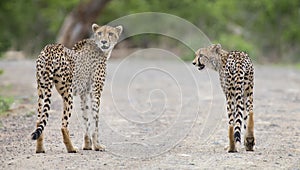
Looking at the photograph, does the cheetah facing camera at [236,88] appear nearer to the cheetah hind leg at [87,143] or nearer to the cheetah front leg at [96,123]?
the cheetah front leg at [96,123]

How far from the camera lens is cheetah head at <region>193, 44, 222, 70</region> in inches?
359

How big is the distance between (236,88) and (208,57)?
71 cm

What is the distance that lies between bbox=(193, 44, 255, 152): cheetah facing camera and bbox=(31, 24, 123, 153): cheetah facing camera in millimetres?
1410

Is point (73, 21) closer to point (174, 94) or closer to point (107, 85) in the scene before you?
point (107, 85)

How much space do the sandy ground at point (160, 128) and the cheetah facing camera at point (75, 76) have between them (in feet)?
1.07

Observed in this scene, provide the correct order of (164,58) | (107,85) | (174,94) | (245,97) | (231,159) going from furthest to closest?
1. (164,58)
2. (107,85)
3. (174,94)
4. (245,97)
5. (231,159)

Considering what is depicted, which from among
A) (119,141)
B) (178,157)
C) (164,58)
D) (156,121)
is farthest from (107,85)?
(164,58)

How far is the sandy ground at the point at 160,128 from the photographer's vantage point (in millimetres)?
7820

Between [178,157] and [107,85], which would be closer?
[178,157]

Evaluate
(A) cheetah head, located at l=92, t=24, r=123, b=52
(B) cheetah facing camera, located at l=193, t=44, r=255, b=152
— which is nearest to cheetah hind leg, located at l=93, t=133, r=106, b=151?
(A) cheetah head, located at l=92, t=24, r=123, b=52

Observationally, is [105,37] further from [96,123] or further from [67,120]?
[67,120]

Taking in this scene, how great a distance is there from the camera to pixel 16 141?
9.21 m

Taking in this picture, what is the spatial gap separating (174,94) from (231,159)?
26.6 ft

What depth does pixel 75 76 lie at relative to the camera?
8672mm
